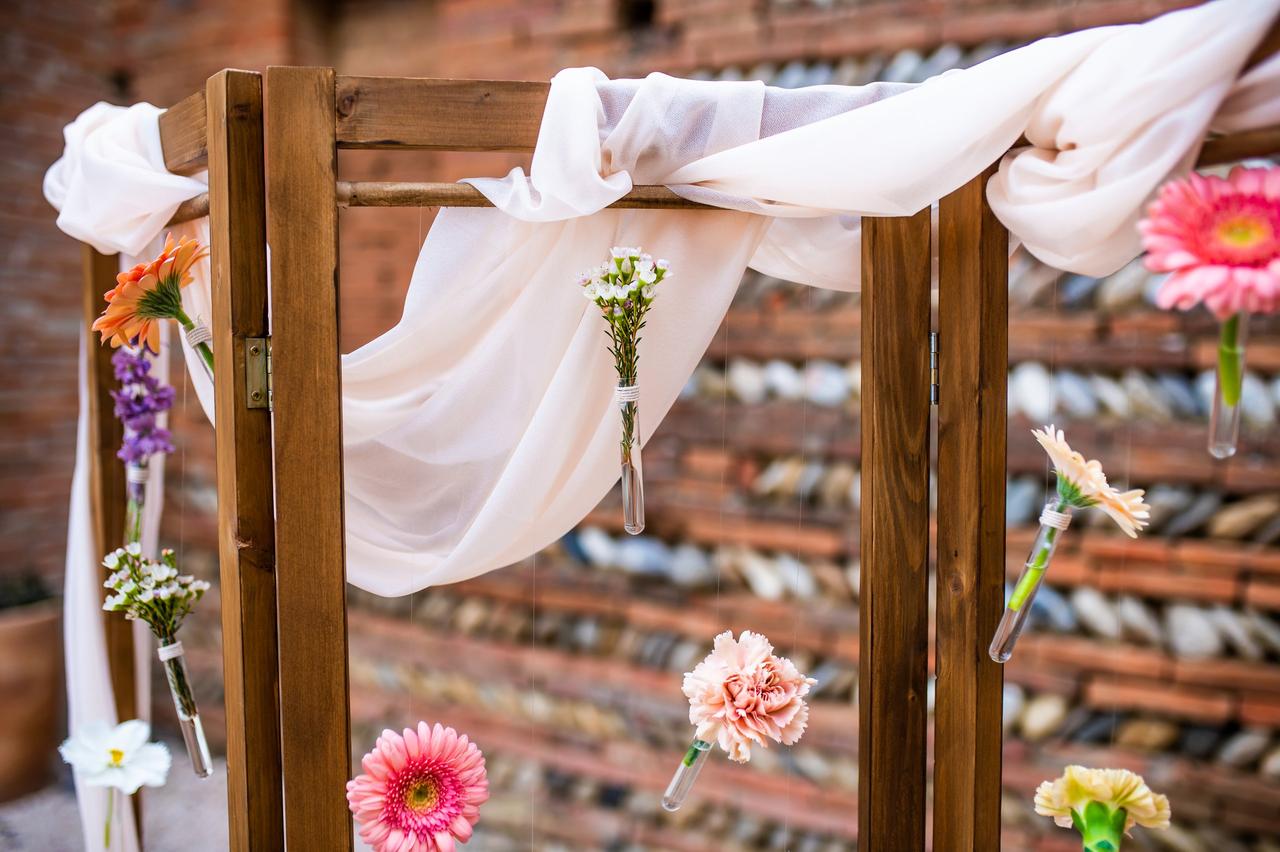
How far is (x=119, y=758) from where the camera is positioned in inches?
62.4

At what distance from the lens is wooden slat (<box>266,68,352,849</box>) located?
3.84ft

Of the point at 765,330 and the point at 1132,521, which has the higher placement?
the point at 765,330

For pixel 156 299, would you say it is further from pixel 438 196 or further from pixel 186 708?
pixel 186 708

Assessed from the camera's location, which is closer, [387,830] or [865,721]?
[387,830]

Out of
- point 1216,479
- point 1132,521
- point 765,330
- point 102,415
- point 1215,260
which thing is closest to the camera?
point 1215,260

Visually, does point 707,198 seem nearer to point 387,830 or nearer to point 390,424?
point 390,424

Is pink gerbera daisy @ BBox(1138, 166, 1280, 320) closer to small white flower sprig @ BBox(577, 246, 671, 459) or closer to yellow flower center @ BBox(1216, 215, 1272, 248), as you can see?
yellow flower center @ BBox(1216, 215, 1272, 248)

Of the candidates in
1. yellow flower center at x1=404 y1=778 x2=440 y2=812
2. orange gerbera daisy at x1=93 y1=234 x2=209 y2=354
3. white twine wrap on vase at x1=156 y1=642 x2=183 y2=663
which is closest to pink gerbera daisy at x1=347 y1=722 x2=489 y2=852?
yellow flower center at x1=404 y1=778 x2=440 y2=812

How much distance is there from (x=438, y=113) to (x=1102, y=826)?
1257mm

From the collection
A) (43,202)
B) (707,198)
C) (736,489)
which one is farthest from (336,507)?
(43,202)

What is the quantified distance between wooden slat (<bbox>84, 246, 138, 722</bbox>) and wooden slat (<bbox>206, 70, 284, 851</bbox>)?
727 millimetres

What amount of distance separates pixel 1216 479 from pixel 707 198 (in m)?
1.15

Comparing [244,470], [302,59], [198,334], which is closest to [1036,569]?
[244,470]

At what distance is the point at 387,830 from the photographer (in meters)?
1.22
